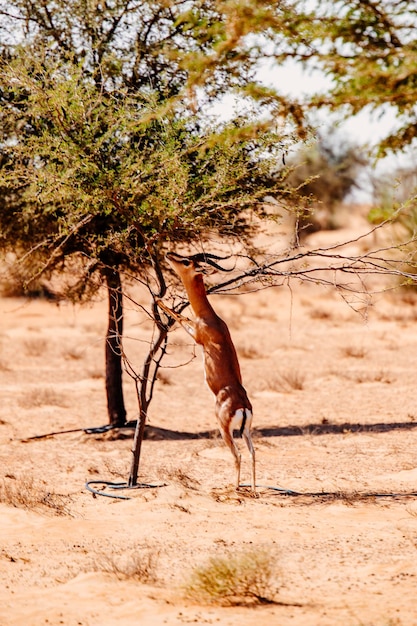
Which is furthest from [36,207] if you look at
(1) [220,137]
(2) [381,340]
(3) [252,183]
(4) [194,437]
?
(2) [381,340]

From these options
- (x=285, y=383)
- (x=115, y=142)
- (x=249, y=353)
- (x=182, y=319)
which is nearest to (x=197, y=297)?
(x=182, y=319)

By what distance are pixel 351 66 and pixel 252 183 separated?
674 cm

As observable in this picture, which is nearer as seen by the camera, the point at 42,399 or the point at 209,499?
the point at 209,499

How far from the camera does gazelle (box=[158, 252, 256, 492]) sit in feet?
27.6

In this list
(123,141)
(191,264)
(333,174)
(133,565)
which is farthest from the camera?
(333,174)

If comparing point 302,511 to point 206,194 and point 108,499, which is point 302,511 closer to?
point 108,499

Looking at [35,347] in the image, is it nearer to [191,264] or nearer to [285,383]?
[285,383]

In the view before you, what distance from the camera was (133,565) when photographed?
6.54 meters

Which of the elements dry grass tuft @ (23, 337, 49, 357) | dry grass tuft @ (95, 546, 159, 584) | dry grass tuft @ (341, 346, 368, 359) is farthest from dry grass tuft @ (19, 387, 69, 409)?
dry grass tuft @ (95, 546, 159, 584)

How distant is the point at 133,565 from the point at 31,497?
9.30 ft

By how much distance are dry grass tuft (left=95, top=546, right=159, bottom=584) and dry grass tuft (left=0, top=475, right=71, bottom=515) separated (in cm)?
181

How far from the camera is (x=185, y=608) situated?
5.79 metres

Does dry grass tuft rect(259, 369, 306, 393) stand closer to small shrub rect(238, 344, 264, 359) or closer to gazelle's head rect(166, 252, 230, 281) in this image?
small shrub rect(238, 344, 264, 359)

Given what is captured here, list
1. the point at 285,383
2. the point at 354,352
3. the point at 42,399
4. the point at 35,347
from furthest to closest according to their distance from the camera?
the point at 35,347 → the point at 354,352 → the point at 285,383 → the point at 42,399
